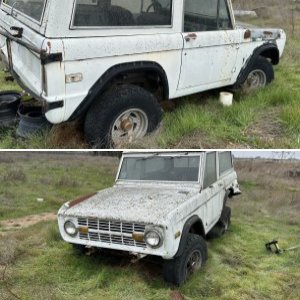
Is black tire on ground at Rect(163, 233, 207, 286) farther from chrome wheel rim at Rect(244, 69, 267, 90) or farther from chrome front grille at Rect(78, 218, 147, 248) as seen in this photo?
chrome wheel rim at Rect(244, 69, 267, 90)

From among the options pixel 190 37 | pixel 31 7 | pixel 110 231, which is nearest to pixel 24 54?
pixel 31 7

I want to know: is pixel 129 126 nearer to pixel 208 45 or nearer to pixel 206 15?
pixel 208 45

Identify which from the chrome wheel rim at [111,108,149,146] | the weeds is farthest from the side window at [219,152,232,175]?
the weeds

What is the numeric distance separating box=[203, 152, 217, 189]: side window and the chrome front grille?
134 cm

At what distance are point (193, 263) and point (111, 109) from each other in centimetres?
197

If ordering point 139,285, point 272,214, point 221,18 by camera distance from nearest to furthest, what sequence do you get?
1. point 139,285
2. point 221,18
3. point 272,214

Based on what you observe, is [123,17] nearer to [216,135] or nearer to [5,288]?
[216,135]

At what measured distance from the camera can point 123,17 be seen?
14.6 feet

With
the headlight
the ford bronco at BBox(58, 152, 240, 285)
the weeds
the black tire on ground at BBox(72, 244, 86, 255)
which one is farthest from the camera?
the weeds

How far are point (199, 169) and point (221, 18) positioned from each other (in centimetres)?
197

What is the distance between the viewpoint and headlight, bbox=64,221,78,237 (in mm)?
4617

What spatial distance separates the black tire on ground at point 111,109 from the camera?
450 centimetres

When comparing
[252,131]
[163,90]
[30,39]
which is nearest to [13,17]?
[30,39]

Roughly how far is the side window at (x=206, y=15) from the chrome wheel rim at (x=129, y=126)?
1.16 m
